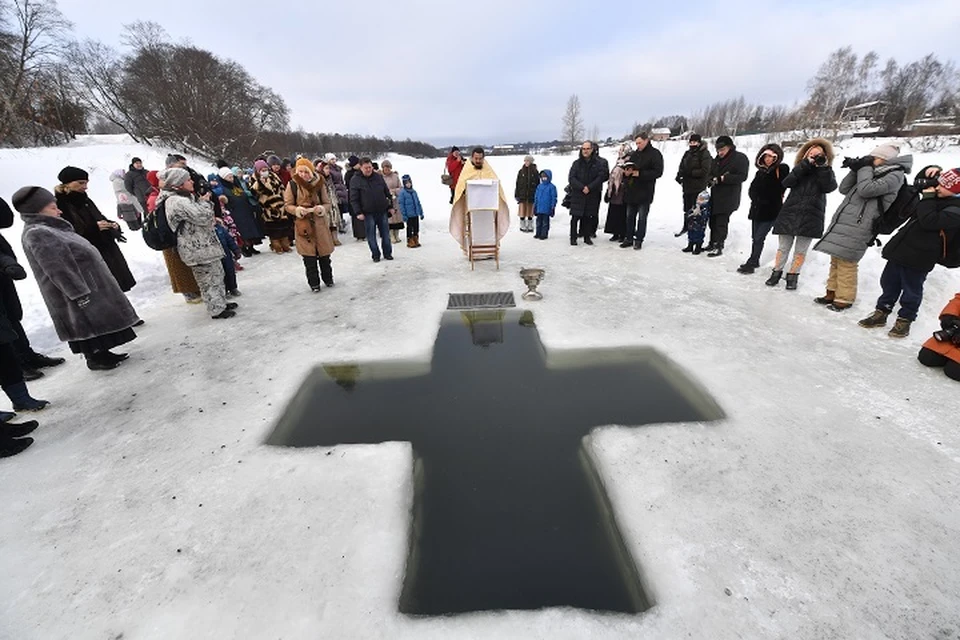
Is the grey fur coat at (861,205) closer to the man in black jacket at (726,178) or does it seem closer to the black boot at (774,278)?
the black boot at (774,278)

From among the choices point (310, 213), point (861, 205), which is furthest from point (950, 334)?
point (310, 213)

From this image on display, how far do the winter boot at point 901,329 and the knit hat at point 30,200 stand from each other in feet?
25.7

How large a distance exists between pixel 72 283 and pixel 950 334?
7375 millimetres

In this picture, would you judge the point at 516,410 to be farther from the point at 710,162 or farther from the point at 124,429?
the point at 710,162

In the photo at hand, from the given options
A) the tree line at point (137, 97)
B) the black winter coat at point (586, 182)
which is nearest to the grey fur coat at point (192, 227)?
the black winter coat at point (586, 182)

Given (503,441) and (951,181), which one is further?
(951,181)

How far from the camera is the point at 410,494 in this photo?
2457 millimetres

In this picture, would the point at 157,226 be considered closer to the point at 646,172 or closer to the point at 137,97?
the point at 646,172

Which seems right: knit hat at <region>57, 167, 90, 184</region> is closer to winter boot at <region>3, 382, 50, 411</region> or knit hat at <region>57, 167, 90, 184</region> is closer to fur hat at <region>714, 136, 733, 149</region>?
winter boot at <region>3, 382, 50, 411</region>

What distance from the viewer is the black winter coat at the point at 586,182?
7.21m

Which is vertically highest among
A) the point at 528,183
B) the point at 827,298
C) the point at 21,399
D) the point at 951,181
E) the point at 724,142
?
the point at 724,142

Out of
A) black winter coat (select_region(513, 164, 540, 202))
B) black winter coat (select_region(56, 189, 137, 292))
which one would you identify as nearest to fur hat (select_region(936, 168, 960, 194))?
black winter coat (select_region(513, 164, 540, 202))

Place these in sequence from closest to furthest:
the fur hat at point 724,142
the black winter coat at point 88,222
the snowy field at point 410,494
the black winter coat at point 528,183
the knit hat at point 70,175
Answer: the snowy field at point 410,494, the knit hat at point 70,175, the black winter coat at point 88,222, the fur hat at point 724,142, the black winter coat at point 528,183

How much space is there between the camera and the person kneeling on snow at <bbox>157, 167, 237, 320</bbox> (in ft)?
14.9
